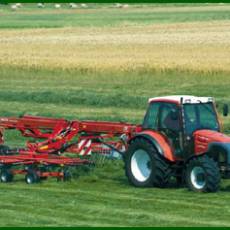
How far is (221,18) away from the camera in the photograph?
76.7m

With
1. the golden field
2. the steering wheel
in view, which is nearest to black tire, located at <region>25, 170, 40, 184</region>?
the steering wheel

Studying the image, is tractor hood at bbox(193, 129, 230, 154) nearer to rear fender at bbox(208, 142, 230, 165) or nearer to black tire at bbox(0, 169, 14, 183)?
rear fender at bbox(208, 142, 230, 165)

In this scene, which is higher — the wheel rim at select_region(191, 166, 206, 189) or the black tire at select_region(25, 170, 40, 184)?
the wheel rim at select_region(191, 166, 206, 189)

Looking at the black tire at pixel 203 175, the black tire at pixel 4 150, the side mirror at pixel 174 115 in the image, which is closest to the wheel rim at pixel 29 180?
the black tire at pixel 4 150

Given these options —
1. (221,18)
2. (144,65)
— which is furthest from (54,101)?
(221,18)

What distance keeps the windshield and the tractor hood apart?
139mm

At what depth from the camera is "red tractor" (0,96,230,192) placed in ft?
A: 50.9

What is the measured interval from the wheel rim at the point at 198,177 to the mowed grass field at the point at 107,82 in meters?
0.17

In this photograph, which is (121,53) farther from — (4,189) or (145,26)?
(4,189)

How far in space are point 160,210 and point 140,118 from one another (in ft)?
38.2

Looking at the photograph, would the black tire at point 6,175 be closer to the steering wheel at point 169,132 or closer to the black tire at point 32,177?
the black tire at point 32,177

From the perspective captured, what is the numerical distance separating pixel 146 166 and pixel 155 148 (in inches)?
22.4

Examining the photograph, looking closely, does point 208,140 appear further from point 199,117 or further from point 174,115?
point 174,115

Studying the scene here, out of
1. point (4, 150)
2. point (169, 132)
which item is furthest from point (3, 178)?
point (169, 132)
